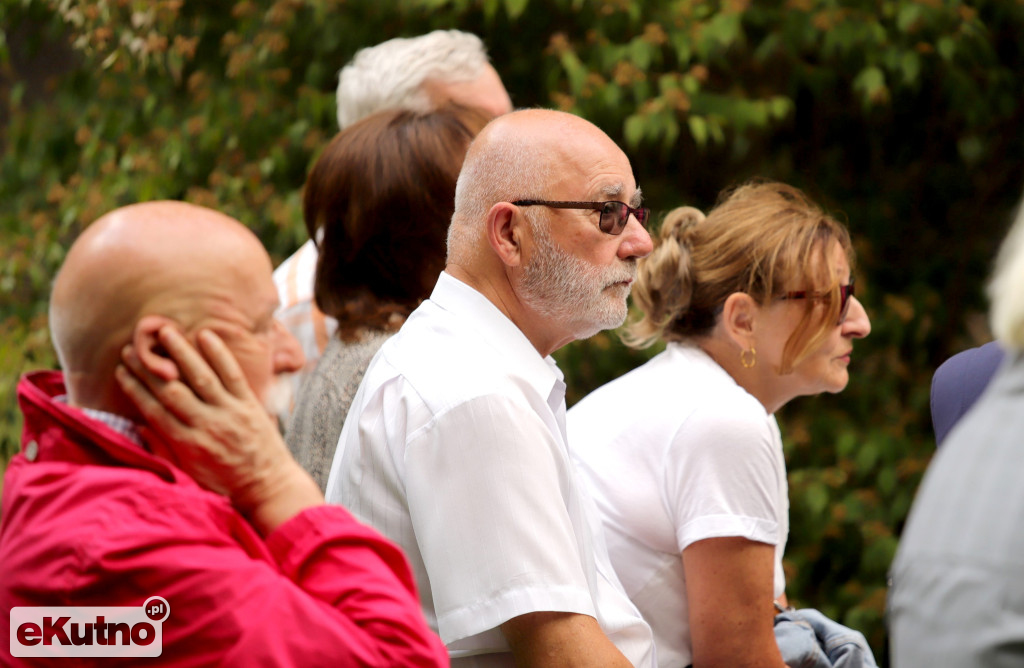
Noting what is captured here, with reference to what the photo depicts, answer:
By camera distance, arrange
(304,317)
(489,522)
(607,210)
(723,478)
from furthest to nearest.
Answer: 1. (304,317)
2. (723,478)
3. (607,210)
4. (489,522)

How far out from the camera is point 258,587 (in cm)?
120

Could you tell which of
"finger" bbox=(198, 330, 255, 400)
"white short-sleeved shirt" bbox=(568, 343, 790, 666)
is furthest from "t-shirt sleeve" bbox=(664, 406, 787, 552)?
"finger" bbox=(198, 330, 255, 400)

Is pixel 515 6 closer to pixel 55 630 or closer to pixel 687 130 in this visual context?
pixel 687 130

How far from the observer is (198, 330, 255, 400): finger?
4.22 feet

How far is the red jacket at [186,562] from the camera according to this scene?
1164 millimetres

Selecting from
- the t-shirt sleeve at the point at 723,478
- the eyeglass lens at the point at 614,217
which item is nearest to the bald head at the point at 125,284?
the eyeglass lens at the point at 614,217

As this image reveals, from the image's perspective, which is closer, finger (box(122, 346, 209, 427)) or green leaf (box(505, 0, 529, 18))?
finger (box(122, 346, 209, 427))

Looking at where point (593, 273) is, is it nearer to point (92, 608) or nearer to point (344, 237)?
point (344, 237)

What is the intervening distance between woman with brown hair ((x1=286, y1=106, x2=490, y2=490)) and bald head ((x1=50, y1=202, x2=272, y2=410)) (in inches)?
41.0

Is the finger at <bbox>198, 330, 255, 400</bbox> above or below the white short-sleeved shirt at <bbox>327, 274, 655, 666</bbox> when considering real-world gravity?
above

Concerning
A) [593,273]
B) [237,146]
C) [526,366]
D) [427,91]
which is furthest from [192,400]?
[237,146]

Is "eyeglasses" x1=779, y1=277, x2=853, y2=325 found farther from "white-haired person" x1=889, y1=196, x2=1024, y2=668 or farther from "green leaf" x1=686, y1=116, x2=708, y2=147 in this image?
"white-haired person" x1=889, y1=196, x2=1024, y2=668

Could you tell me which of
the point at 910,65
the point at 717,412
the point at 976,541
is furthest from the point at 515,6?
the point at 976,541

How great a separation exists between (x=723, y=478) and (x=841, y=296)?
29.3 inches
